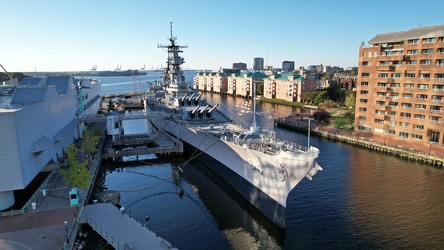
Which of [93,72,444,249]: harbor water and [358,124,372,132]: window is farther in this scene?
[358,124,372,132]: window

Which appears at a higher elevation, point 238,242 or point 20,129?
point 20,129

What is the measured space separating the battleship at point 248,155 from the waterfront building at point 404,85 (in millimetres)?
22512

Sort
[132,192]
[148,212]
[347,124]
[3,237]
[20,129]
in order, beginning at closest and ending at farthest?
1. [3,237]
2. [20,129]
3. [148,212]
4. [132,192]
5. [347,124]

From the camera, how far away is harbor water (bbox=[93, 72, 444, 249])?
18812 millimetres

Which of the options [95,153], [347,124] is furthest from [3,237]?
[347,124]

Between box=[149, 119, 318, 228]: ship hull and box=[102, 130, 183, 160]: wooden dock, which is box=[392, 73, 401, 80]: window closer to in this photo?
box=[149, 119, 318, 228]: ship hull

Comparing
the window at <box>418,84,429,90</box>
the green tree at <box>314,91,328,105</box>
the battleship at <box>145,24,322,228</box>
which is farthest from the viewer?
the green tree at <box>314,91,328,105</box>

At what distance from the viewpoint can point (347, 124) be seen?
163 ft

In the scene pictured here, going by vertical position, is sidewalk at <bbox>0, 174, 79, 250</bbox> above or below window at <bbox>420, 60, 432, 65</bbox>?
below

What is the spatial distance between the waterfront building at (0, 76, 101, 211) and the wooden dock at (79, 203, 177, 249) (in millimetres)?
4682

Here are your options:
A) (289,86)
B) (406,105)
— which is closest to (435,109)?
(406,105)

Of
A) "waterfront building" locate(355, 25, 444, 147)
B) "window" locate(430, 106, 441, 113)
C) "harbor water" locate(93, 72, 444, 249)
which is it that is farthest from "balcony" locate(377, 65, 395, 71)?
"harbor water" locate(93, 72, 444, 249)

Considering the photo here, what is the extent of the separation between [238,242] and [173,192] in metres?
9.26

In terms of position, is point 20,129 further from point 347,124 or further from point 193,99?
point 347,124
